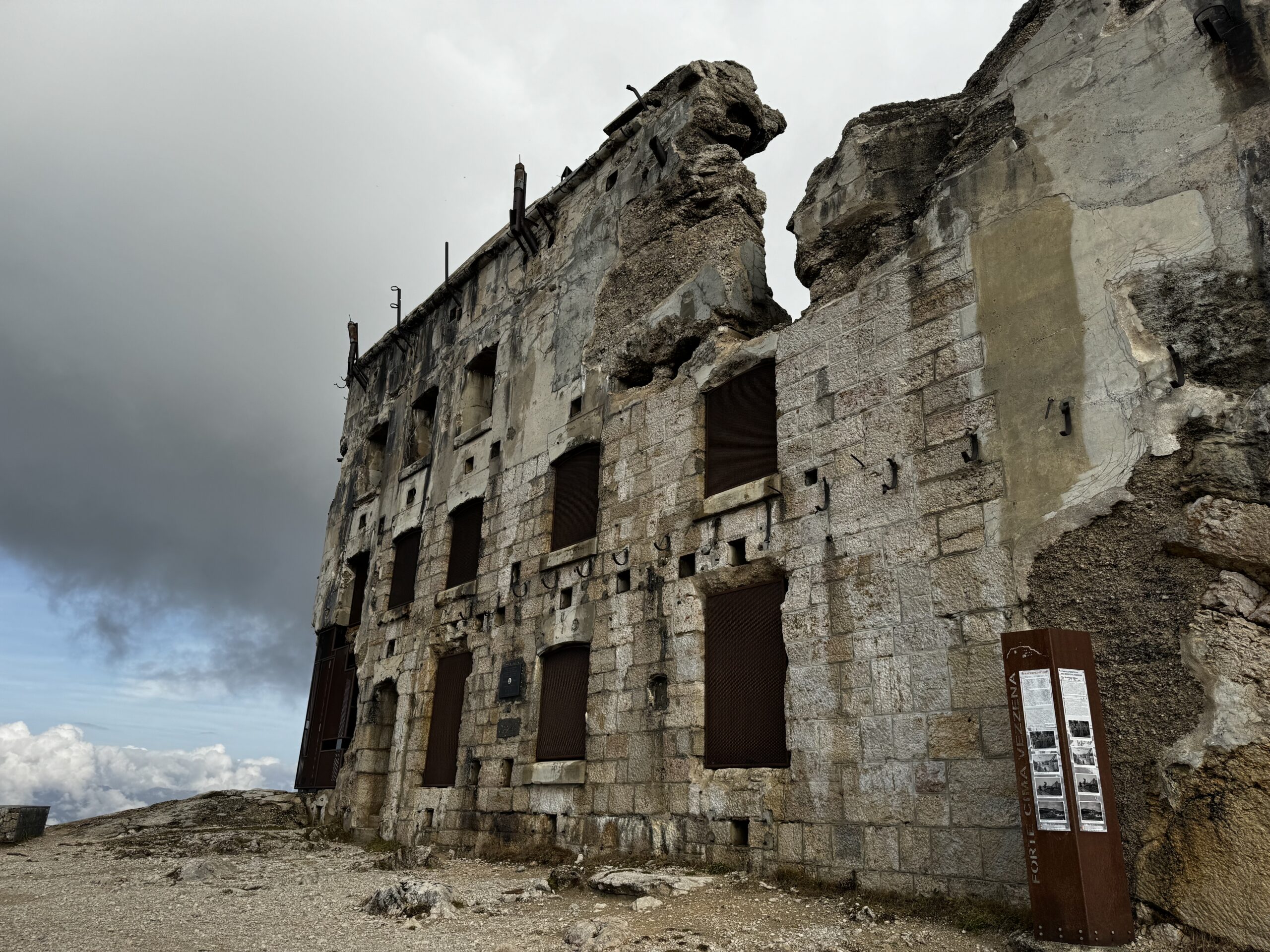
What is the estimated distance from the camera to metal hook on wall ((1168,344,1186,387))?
16.3 feet

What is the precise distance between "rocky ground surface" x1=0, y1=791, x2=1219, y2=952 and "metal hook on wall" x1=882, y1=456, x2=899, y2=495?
2482mm

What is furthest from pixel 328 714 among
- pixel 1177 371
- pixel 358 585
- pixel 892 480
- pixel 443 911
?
pixel 1177 371

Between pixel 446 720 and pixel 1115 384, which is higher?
pixel 1115 384

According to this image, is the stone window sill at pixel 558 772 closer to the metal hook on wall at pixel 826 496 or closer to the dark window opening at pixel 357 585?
the metal hook on wall at pixel 826 496

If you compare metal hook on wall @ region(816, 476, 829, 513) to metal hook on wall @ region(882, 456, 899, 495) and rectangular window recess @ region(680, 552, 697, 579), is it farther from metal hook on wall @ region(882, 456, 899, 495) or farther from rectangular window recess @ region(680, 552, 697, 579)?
rectangular window recess @ region(680, 552, 697, 579)

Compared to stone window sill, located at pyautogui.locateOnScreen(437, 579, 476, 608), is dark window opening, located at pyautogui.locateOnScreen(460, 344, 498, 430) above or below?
above

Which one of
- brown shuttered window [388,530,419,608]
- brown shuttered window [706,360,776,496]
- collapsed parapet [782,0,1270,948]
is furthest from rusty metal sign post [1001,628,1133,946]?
brown shuttered window [388,530,419,608]

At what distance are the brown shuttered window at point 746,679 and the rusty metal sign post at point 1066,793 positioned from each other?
2.28m

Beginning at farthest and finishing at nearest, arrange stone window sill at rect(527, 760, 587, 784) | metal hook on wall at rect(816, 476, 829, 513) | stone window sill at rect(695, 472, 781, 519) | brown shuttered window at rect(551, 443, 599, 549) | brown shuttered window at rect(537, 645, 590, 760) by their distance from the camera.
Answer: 1. brown shuttered window at rect(551, 443, 599, 549)
2. brown shuttered window at rect(537, 645, 590, 760)
3. stone window sill at rect(527, 760, 587, 784)
4. stone window sill at rect(695, 472, 781, 519)
5. metal hook on wall at rect(816, 476, 829, 513)

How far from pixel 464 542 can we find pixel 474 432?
4.58 ft

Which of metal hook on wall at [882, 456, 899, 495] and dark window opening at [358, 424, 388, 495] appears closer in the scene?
metal hook on wall at [882, 456, 899, 495]

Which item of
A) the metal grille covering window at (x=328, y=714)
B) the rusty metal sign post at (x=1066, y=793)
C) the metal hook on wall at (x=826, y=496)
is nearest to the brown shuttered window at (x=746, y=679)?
the metal hook on wall at (x=826, y=496)

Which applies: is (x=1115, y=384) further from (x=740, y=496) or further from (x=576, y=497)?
(x=576, y=497)

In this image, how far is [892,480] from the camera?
6.09 metres
